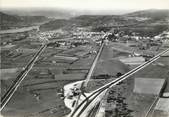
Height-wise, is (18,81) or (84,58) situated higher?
(84,58)

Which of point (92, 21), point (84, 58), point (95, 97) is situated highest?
point (92, 21)

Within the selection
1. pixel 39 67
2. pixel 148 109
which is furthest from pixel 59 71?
pixel 148 109

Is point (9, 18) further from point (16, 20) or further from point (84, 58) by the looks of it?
point (84, 58)

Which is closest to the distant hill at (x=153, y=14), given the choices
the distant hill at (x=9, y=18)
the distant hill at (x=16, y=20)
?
the distant hill at (x=16, y=20)

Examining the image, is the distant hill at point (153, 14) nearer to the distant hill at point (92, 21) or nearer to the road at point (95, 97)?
the distant hill at point (92, 21)

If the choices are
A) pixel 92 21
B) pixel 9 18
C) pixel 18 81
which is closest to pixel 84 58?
pixel 92 21

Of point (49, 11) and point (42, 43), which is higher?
point (49, 11)

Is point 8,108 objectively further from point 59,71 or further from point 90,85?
point 90,85
